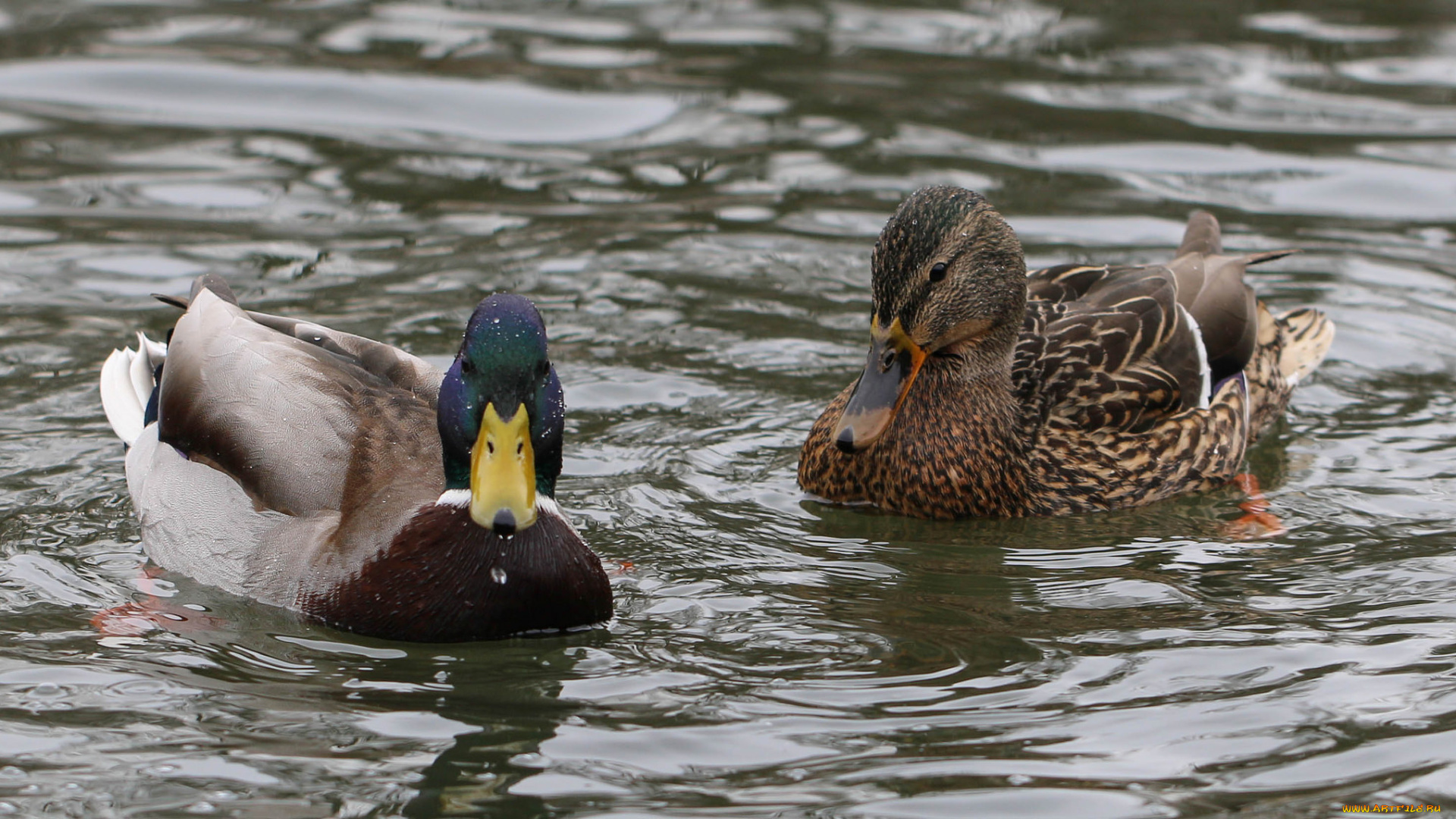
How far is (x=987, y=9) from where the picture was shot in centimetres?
1364

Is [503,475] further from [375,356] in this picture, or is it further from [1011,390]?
[1011,390]

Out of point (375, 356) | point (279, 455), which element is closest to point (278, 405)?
point (279, 455)

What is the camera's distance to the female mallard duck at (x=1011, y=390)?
6738mm

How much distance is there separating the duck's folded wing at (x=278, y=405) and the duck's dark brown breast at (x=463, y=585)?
1.53 ft

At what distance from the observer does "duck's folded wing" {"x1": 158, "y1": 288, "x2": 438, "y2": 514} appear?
6.06 m

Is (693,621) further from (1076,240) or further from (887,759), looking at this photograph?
(1076,240)

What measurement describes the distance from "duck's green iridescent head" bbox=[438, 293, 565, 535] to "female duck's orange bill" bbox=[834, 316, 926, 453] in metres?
1.39

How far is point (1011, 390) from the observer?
23.7 feet

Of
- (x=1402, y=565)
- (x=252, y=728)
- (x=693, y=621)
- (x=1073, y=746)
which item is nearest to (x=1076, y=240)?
(x=1402, y=565)

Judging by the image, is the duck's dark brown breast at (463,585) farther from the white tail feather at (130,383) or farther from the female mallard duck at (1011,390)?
the white tail feather at (130,383)

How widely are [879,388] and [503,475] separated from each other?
6.14ft

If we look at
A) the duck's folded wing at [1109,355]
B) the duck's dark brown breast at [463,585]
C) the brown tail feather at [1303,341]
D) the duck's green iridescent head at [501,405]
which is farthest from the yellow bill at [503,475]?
the brown tail feather at [1303,341]

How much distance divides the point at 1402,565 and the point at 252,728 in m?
3.77

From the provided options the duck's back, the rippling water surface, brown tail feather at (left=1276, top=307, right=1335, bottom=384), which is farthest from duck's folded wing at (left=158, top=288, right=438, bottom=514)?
brown tail feather at (left=1276, top=307, right=1335, bottom=384)
